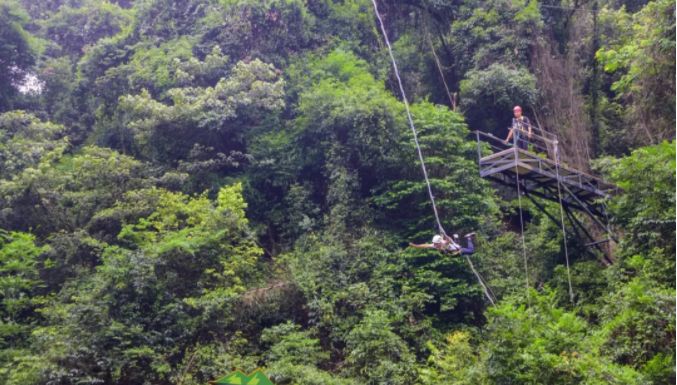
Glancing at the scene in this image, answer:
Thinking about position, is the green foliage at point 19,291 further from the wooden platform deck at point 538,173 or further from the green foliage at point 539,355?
the wooden platform deck at point 538,173

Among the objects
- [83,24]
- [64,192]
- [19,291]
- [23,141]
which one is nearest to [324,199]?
[64,192]

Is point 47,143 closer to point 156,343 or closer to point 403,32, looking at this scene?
point 156,343

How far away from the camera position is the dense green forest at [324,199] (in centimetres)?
1207

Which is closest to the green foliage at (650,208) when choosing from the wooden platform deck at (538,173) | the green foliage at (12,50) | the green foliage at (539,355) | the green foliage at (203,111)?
the wooden platform deck at (538,173)

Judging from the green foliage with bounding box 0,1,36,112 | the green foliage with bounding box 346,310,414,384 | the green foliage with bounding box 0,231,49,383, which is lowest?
the green foliage with bounding box 346,310,414,384

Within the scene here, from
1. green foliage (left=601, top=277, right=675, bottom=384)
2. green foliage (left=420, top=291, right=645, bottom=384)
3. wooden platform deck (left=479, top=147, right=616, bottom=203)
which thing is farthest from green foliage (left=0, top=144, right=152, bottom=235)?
green foliage (left=601, top=277, right=675, bottom=384)

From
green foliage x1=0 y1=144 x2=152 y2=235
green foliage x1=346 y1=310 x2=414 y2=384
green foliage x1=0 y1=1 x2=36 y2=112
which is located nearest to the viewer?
green foliage x1=346 y1=310 x2=414 y2=384

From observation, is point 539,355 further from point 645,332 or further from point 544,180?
point 544,180

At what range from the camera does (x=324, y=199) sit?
1745cm

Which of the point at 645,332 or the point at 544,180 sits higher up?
the point at 544,180

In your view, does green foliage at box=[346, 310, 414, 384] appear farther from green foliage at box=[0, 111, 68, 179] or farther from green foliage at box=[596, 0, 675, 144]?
green foliage at box=[0, 111, 68, 179]

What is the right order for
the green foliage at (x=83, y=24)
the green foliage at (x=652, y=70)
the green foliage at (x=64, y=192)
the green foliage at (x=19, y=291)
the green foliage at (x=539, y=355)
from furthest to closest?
the green foliage at (x=83, y=24), the green foliage at (x=64, y=192), the green foliage at (x=19, y=291), the green foliage at (x=652, y=70), the green foliage at (x=539, y=355)

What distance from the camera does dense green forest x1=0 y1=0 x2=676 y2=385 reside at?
12.1 m

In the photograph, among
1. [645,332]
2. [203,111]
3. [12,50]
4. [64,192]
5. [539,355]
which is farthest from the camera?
[12,50]
